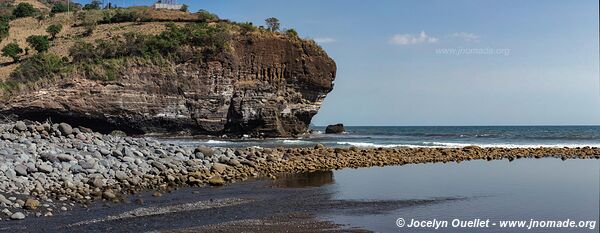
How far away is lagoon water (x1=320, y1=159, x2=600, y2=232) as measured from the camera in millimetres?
12188

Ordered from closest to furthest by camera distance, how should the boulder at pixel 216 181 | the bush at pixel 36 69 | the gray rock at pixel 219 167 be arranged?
1. the boulder at pixel 216 181
2. the gray rock at pixel 219 167
3. the bush at pixel 36 69

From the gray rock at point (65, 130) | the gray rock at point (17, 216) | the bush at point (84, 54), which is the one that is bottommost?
the gray rock at point (17, 216)

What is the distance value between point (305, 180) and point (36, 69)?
122 ft

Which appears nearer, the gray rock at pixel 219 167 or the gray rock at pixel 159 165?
the gray rock at pixel 159 165

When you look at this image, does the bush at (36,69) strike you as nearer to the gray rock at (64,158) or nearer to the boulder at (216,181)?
the gray rock at (64,158)

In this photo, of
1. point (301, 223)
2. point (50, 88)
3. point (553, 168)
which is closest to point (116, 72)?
point (50, 88)

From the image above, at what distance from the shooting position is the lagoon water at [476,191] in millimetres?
12188

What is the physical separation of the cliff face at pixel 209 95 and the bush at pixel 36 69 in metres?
1.86

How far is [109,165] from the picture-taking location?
17.7 meters

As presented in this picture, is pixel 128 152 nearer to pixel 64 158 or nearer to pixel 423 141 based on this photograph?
pixel 64 158

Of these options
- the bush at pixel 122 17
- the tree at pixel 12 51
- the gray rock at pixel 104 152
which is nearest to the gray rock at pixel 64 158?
the gray rock at pixel 104 152

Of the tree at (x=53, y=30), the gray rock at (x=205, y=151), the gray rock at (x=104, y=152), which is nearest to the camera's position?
the gray rock at (x=104, y=152)

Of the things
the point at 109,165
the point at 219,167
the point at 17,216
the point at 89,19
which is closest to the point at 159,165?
the point at 109,165

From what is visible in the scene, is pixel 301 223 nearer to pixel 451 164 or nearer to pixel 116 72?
pixel 451 164
